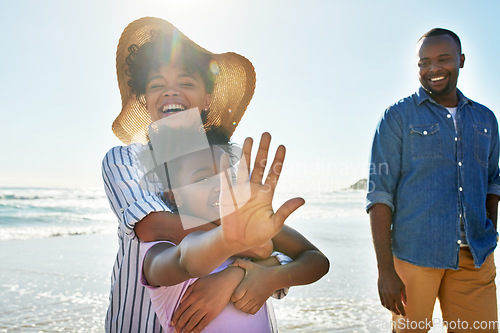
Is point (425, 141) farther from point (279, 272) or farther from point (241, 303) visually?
point (241, 303)

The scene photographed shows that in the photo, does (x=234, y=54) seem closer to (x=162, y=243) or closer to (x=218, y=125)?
(x=218, y=125)

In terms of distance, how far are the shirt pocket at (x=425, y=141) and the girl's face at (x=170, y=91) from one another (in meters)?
1.31

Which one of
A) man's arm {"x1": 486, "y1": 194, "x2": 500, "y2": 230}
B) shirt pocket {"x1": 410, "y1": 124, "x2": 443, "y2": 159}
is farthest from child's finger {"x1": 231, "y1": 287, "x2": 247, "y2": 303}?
man's arm {"x1": 486, "y1": 194, "x2": 500, "y2": 230}

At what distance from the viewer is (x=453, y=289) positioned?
7.93ft

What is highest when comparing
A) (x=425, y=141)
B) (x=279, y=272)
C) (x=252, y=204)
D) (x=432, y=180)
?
(x=425, y=141)

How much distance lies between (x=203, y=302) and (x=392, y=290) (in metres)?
1.34

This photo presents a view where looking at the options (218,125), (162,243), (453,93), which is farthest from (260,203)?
(453,93)

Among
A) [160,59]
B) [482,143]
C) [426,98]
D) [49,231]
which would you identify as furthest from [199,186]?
[49,231]

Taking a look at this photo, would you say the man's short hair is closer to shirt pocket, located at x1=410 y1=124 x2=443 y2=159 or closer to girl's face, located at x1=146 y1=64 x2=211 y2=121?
shirt pocket, located at x1=410 y1=124 x2=443 y2=159

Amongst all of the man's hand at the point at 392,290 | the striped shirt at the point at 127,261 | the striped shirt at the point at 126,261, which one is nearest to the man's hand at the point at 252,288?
the striped shirt at the point at 127,261

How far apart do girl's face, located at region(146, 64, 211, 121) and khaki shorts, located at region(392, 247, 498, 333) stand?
1523 mm

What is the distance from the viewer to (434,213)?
2.40 metres

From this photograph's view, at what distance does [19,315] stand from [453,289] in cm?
347

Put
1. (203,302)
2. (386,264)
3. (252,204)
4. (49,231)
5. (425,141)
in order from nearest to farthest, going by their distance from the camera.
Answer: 1. (252,204)
2. (203,302)
3. (386,264)
4. (425,141)
5. (49,231)
